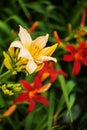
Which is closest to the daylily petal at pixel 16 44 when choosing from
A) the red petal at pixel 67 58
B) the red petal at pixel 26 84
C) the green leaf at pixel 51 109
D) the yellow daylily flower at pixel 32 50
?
the yellow daylily flower at pixel 32 50

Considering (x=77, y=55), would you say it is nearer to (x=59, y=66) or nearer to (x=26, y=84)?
(x=59, y=66)

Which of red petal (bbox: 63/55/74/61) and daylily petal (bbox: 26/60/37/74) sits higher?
daylily petal (bbox: 26/60/37/74)

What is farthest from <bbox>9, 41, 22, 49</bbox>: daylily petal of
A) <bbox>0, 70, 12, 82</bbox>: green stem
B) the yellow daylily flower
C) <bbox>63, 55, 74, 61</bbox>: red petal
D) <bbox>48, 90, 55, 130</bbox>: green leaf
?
<bbox>63, 55, 74, 61</bbox>: red petal

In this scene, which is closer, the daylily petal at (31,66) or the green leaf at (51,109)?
the daylily petal at (31,66)

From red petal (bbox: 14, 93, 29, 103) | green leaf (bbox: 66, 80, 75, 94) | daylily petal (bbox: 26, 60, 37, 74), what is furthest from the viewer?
green leaf (bbox: 66, 80, 75, 94)

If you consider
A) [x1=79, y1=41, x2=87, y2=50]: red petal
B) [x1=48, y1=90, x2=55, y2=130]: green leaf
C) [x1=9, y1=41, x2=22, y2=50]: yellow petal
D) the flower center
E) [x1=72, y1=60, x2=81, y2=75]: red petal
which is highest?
[x1=9, y1=41, x2=22, y2=50]: yellow petal

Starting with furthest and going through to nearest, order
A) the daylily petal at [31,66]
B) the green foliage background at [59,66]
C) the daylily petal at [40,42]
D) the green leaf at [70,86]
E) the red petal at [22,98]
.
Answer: the green leaf at [70,86]
the green foliage background at [59,66]
the red petal at [22,98]
the daylily petal at [40,42]
the daylily petal at [31,66]

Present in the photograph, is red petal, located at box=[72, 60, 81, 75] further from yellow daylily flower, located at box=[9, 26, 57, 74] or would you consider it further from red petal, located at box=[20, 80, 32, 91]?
yellow daylily flower, located at box=[9, 26, 57, 74]

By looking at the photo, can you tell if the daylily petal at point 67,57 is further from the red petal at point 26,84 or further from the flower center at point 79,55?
the red petal at point 26,84

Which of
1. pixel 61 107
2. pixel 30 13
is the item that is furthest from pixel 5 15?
pixel 61 107
